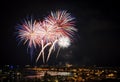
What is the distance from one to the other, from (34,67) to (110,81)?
115436 millimetres

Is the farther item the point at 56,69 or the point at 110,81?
the point at 56,69

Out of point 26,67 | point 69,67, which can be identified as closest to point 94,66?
point 69,67

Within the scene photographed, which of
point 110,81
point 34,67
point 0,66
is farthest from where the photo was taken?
point 34,67

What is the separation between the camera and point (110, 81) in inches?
1040

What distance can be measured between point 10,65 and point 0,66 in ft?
43.6

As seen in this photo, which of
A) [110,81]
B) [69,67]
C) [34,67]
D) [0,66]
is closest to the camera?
[110,81]

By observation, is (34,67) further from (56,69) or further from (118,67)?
(118,67)

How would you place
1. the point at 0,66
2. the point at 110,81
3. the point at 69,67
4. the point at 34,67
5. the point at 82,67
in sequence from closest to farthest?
the point at 110,81
the point at 0,66
the point at 82,67
the point at 69,67
the point at 34,67

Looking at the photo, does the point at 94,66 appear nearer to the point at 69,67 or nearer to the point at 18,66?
the point at 69,67

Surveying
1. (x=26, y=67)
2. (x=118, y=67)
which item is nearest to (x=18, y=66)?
(x=26, y=67)

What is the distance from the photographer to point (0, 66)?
110 meters

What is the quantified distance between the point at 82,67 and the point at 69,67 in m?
10.8

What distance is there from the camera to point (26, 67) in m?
139

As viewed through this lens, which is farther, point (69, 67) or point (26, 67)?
point (26, 67)
